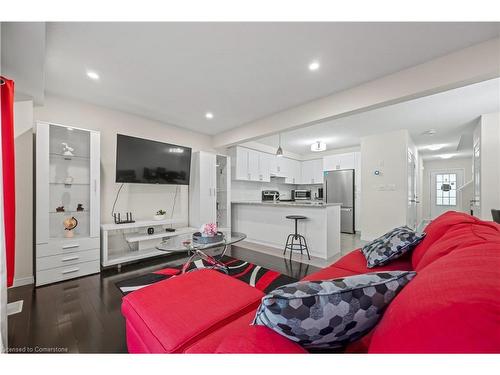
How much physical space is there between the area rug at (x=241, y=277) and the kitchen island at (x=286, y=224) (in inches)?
38.2

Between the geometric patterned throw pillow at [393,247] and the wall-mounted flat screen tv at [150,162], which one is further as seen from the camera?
the wall-mounted flat screen tv at [150,162]

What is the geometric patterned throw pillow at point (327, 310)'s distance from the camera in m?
0.66

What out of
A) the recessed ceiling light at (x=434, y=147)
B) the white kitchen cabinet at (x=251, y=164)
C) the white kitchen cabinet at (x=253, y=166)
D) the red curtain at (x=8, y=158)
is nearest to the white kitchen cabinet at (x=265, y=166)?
the white kitchen cabinet at (x=251, y=164)

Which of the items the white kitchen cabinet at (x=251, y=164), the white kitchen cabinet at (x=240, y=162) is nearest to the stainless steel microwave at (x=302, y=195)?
the white kitchen cabinet at (x=251, y=164)

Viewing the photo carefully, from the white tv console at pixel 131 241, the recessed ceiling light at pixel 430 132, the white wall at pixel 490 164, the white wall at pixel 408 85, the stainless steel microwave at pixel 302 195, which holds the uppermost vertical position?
the recessed ceiling light at pixel 430 132

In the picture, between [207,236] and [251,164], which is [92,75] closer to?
[207,236]

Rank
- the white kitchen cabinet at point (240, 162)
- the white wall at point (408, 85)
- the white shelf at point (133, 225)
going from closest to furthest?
the white wall at point (408, 85) → the white shelf at point (133, 225) → the white kitchen cabinet at point (240, 162)

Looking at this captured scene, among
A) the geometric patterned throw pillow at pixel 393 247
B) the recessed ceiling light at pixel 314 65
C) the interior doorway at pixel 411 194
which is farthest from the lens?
the interior doorway at pixel 411 194

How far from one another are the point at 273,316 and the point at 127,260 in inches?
121

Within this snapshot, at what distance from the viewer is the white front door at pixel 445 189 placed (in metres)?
7.71

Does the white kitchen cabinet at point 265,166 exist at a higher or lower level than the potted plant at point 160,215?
higher

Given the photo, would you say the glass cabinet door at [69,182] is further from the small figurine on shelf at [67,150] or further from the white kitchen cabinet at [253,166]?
the white kitchen cabinet at [253,166]

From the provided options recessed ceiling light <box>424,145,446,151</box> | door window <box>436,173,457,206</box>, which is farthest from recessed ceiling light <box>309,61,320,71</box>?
door window <box>436,173,457,206</box>

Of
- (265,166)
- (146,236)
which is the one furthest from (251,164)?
(146,236)
